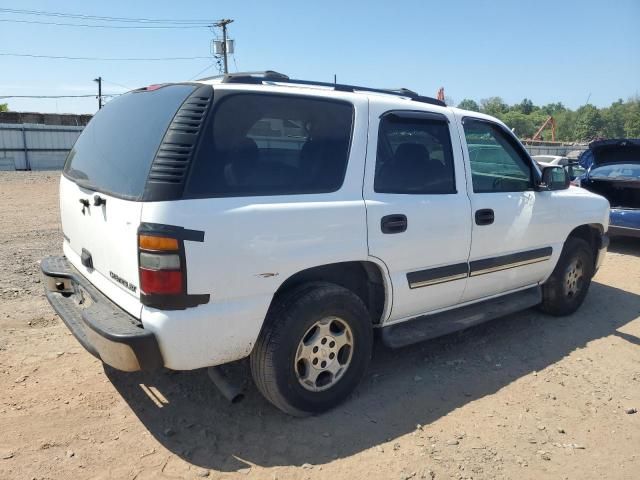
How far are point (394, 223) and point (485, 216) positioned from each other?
964mm

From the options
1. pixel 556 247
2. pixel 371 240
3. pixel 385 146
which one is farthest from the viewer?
pixel 556 247

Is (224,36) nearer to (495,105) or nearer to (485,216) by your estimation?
(485,216)

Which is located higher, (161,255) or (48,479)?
(161,255)

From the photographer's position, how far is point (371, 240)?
10.1 ft

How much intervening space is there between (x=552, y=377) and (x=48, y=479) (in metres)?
3.35

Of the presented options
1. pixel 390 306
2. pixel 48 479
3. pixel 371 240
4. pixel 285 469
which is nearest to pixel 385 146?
pixel 371 240

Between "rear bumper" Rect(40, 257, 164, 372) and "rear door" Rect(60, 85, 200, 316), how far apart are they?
0.06 meters

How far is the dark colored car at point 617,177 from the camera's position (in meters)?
7.63

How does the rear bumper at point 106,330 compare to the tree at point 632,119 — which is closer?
the rear bumper at point 106,330

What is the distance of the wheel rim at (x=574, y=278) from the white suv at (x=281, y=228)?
1064 mm

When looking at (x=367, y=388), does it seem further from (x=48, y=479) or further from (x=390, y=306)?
(x=48, y=479)

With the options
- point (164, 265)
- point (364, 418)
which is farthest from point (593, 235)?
point (164, 265)

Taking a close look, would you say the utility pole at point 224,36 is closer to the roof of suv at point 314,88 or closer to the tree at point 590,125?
the roof of suv at point 314,88

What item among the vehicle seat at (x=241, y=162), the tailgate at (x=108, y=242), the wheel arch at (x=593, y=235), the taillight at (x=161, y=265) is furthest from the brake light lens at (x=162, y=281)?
the wheel arch at (x=593, y=235)
